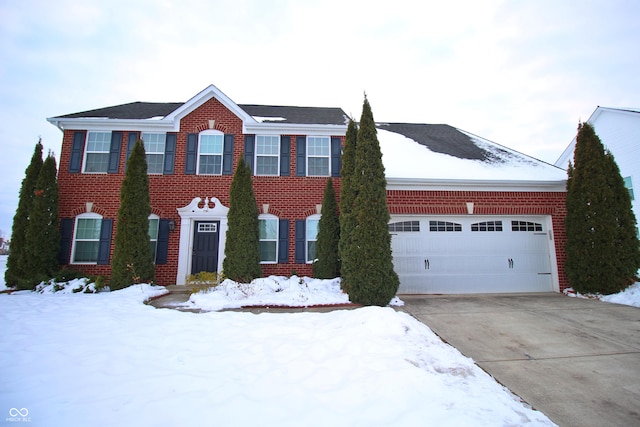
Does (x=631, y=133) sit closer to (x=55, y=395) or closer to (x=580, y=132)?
(x=580, y=132)

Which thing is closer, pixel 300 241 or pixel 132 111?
pixel 300 241

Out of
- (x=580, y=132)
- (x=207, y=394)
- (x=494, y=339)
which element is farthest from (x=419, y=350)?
(x=580, y=132)

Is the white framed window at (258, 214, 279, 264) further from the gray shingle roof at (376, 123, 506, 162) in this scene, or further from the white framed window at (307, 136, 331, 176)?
the gray shingle roof at (376, 123, 506, 162)

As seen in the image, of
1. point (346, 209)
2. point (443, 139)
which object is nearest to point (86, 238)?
point (346, 209)

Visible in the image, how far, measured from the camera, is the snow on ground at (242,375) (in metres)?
2.56

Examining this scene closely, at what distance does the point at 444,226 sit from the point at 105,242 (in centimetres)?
1085

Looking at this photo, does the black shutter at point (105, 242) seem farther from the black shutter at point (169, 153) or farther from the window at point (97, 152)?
the black shutter at point (169, 153)

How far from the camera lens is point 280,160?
33.1 ft

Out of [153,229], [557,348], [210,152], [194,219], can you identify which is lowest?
[557,348]

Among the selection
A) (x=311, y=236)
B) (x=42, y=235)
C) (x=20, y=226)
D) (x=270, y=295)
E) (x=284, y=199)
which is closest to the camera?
(x=270, y=295)

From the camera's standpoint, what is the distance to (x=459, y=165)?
33.3 feet

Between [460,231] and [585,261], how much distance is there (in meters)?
3.28

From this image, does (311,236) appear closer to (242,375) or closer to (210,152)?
(210,152)

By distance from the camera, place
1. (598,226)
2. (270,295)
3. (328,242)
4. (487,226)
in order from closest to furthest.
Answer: (270,295)
(598,226)
(328,242)
(487,226)
